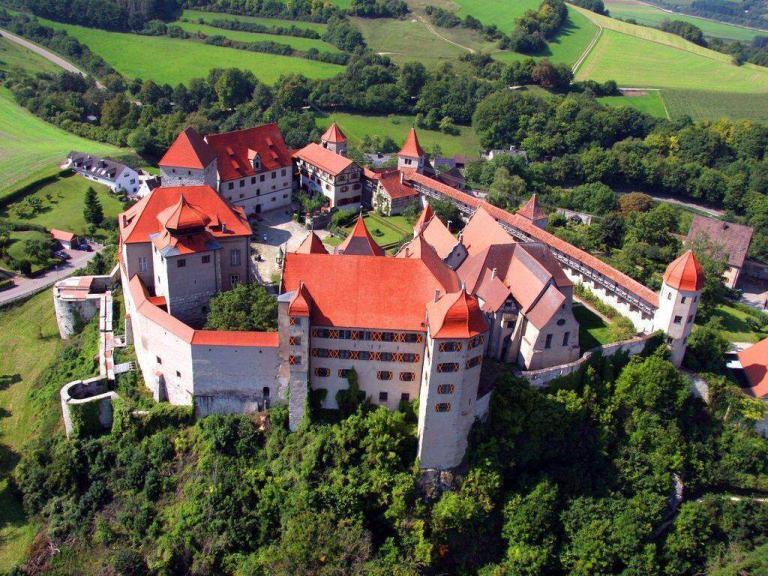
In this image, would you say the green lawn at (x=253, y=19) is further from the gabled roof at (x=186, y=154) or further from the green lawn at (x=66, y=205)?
the gabled roof at (x=186, y=154)

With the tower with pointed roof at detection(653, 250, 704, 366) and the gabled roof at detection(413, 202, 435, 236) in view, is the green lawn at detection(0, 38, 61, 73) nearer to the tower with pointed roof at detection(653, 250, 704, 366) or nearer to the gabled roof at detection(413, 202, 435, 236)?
the gabled roof at detection(413, 202, 435, 236)

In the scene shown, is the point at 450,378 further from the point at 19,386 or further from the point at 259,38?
the point at 259,38

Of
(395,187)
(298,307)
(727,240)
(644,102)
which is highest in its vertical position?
(298,307)

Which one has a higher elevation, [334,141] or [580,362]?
[334,141]

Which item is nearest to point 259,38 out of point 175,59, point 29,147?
point 175,59

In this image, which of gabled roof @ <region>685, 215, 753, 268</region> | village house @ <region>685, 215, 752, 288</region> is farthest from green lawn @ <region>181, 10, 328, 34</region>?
village house @ <region>685, 215, 752, 288</region>

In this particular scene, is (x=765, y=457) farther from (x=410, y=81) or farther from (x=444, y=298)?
(x=410, y=81)

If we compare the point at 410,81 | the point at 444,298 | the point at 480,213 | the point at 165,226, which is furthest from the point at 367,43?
the point at 444,298
